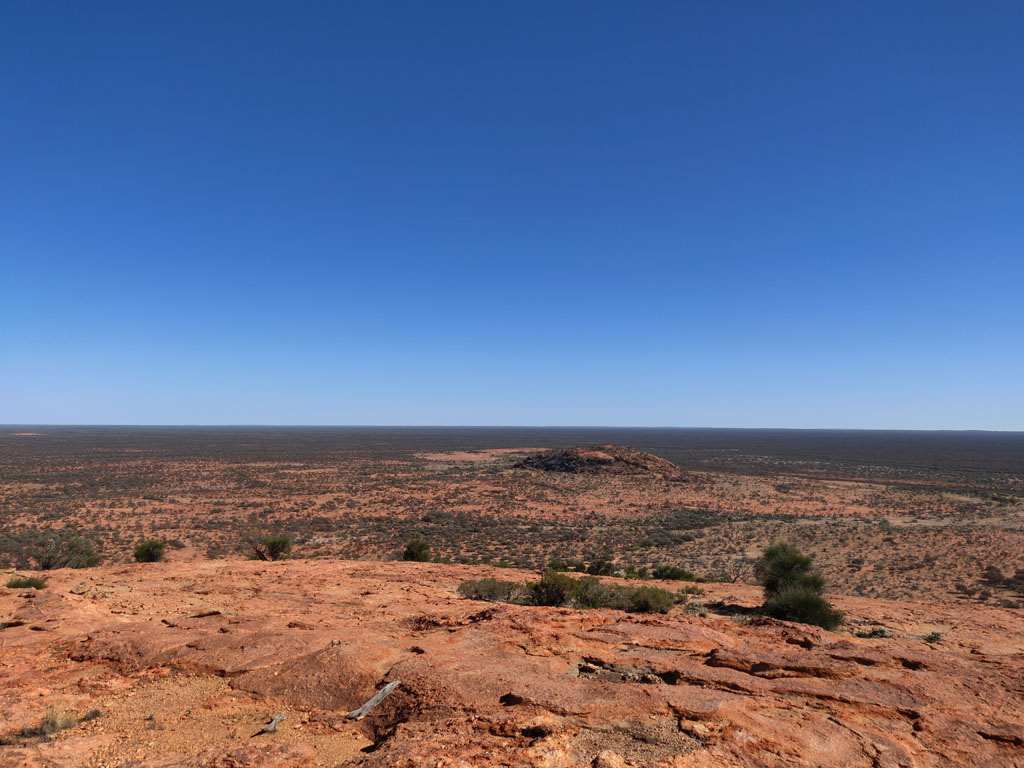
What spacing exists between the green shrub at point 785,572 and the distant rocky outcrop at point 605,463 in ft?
146

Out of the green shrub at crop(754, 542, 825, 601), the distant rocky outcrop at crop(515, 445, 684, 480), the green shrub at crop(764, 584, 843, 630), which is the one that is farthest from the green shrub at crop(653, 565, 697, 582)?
the distant rocky outcrop at crop(515, 445, 684, 480)

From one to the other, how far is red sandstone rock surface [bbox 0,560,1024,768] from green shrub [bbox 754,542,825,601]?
320 cm

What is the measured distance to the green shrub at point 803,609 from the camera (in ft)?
39.7

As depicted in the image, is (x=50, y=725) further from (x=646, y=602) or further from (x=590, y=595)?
(x=646, y=602)

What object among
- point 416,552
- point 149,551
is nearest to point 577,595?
point 416,552

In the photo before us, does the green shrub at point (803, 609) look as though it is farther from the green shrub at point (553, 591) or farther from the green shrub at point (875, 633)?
the green shrub at point (553, 591)

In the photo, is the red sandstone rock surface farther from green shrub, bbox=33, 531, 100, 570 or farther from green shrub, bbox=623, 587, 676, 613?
green shrub, bbox=33, 531, 100, 570

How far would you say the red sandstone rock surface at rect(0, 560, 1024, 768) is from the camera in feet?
18.0

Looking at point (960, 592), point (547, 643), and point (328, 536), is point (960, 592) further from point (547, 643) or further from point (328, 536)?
point (328, 536)

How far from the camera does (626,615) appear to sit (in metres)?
11.5

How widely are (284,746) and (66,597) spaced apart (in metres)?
9.60

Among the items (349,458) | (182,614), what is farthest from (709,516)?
(349,458)

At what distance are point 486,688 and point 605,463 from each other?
199ft

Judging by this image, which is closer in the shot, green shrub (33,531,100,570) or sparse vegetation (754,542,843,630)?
sparse vegetation (754,542,843,630)
